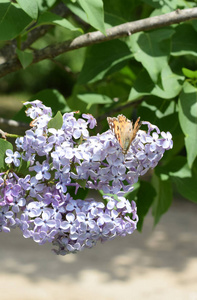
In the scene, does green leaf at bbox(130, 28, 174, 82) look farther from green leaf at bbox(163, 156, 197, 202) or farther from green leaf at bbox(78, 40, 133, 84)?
green leaf at bbox(163, 156, 197, 202)

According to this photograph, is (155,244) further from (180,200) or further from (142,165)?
(142,165)

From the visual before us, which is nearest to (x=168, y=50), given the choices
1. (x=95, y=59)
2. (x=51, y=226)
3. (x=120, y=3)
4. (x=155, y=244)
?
(x=95, y=59)

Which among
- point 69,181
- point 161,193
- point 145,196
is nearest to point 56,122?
point 69,181

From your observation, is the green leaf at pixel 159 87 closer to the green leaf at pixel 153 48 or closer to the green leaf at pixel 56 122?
the green leaf at pixel 153 48

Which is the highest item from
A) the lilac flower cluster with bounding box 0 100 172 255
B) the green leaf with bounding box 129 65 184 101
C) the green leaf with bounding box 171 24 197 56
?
the lilac flower cluster with bounding box 0 100 172 255

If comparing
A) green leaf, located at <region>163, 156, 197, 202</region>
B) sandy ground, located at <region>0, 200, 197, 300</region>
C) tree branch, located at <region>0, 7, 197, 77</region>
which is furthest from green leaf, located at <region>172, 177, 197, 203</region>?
sandy ground, located at <region>0, 200, 197, 300</region>

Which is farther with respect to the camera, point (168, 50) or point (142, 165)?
point (168, 50)
